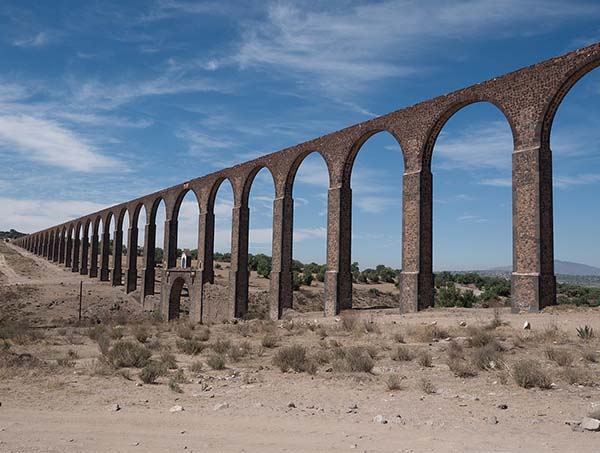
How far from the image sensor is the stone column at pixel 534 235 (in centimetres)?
1385

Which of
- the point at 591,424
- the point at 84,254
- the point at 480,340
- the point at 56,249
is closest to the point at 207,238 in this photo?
the point at 480,340

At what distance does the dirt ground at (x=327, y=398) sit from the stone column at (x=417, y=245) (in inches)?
153

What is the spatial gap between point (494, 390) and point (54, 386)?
250 inches

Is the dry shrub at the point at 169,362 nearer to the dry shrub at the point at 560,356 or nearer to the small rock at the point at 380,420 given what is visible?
the small rock at the point at 380,420

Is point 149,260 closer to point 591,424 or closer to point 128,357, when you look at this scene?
point 128,357

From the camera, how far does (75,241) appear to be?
2167 inches

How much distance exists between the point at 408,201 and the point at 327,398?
38.0 ft

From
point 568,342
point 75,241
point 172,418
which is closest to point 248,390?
point 172,418

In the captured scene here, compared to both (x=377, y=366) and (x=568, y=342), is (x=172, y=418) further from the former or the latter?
(x=568, y=342)

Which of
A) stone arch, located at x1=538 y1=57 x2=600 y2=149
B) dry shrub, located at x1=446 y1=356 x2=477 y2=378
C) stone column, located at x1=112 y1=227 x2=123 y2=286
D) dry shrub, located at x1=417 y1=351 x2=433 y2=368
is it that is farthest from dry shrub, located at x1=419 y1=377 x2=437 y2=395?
stone column, located at x1=112 y1=227 x2=123 y2=286

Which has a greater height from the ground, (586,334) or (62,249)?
(62,249)

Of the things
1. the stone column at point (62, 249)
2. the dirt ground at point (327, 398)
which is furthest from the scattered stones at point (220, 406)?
the stone column at point (62, 249)

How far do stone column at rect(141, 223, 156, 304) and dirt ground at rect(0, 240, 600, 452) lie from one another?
73.7 ft

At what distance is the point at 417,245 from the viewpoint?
17.3 meters
